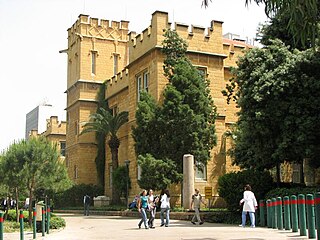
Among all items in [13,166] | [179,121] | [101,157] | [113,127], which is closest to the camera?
[13,166]

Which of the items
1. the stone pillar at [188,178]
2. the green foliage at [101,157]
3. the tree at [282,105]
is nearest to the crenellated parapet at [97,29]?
the green foliage at [101,157]

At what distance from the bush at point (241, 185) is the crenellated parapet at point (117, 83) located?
18953mm

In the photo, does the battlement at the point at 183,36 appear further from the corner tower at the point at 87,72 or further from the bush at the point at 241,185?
the bush at the point at 241,185

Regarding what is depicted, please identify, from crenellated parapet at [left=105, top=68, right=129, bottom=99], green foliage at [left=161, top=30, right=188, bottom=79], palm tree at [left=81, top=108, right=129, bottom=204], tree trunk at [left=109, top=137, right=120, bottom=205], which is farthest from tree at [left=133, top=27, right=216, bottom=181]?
crenellated parapet at [left=105, top=68, right=129, bottom=99]

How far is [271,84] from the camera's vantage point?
21031 millimetres

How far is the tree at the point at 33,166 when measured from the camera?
2374 centimetres

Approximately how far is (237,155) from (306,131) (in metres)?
4.68

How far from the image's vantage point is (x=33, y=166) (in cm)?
2375

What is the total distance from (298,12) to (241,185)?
45.5ft

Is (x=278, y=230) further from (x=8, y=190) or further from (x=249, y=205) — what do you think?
(x=8, y=190)

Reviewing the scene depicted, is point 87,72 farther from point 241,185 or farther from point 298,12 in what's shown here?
point 298,12

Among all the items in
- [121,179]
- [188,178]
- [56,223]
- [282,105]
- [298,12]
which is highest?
[282,105]

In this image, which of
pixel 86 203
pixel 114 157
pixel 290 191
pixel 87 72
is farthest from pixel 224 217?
pixel 87 72

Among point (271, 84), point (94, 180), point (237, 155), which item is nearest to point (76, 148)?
point (94, 180)
